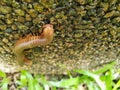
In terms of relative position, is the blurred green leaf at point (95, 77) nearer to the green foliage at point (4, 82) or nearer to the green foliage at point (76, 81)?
the green foliage at point (76, 81)

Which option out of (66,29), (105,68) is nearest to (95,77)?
(105,68)

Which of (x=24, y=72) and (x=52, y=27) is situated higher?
(x=24, y=72)

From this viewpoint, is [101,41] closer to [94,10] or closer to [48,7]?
[94,10]

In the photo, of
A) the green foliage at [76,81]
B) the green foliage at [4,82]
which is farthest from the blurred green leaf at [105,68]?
the green foliage at [4,82]

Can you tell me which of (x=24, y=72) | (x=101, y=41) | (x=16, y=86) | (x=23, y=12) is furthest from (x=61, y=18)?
(x=16, y=86)

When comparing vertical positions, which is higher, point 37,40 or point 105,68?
point 105,68

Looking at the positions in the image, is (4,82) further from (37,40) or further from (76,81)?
(37,40)

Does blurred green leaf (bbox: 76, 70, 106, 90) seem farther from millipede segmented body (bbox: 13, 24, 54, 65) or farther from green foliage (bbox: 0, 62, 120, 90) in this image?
millipede segmented body (bbox: 13, 24, 54, 65)
